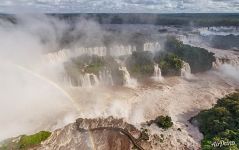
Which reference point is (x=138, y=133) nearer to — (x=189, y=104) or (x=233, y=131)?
(x=233, y=131)

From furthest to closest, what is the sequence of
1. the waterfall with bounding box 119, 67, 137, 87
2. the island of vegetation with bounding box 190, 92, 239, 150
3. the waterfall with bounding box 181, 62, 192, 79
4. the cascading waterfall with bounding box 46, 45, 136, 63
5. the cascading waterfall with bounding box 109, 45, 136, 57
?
the cascading waterfall with bounding box 109, 45, 136, 57 < the waterfall with bounding box 181, 62, 192, 79 < the cascading waterfall with bounding box 46, 45, 136, 63 < the waterfall with bounding box 119, 67, 137, 87 < the island of vegetation with bounding box 190, 92, 239, 150

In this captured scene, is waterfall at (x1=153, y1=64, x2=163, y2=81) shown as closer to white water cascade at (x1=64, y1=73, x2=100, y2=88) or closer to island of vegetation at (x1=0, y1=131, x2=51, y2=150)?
white water cascade at (x1=64, y1=73, x2=100, y2=88)

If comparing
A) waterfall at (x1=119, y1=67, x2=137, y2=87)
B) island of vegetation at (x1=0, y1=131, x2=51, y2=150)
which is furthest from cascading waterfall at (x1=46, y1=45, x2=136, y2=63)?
island of vegetation at (x1=0, y1=131, x2=51, y2=150)

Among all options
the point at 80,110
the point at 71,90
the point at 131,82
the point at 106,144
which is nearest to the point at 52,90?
the point at 71,90

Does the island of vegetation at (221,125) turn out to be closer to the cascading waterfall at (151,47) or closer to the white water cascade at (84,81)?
the white water cascade at (84,81)

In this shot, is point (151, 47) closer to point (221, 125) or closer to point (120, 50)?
point (120, 50)

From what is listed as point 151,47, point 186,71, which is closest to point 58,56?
point 151,47
